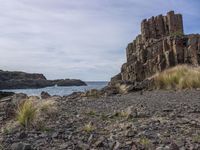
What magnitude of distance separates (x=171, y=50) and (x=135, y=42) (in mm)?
13547

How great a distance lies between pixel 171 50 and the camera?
43094 mm

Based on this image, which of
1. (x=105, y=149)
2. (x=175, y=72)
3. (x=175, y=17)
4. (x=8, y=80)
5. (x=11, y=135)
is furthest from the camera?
(x=8, y=80)

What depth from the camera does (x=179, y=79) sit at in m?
23.3

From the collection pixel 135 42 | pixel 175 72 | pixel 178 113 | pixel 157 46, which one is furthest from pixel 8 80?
pixel 178 113

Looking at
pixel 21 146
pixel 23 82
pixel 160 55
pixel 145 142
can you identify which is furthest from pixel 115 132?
pixel 23 82

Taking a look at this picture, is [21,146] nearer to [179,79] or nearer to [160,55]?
[179,79]

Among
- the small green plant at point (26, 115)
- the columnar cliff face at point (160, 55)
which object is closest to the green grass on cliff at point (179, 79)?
the small green plant at point (26, 115)

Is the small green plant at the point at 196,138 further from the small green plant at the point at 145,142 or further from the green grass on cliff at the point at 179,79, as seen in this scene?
the green grass on cliff at the point at 179,79

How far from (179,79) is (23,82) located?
119 m

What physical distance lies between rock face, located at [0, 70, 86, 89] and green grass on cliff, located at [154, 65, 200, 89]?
351 feet

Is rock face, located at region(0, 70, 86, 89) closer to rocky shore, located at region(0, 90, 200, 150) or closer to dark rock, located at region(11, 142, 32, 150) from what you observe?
rocky shore, located at region(0, 90, 200, 150)

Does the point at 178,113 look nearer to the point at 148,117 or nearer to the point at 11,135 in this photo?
the point at 148,117

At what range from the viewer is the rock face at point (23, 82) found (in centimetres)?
13360

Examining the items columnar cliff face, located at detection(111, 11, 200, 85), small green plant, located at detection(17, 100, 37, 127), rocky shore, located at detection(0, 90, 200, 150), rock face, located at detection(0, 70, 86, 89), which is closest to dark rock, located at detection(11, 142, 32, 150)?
rocky shore, located at detection(0, 90, 200, 150)
